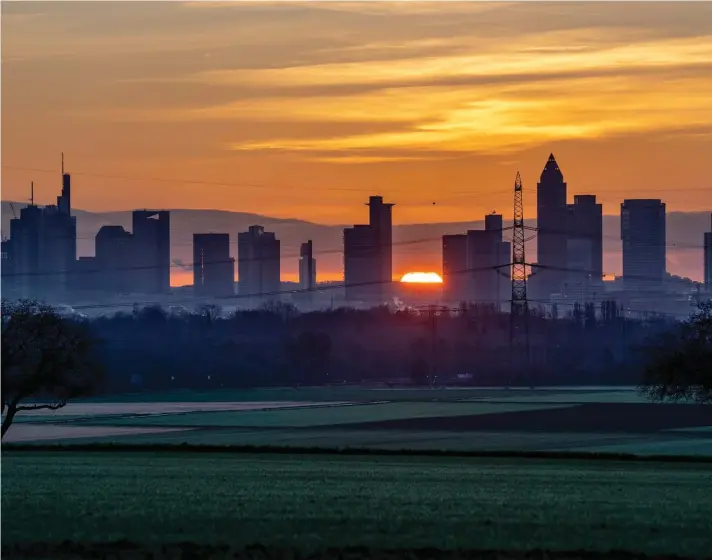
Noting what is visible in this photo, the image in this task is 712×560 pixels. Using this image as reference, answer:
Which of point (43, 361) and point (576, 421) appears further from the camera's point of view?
point (576, 421)

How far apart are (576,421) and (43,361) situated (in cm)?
4665

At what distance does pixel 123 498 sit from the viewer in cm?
3997

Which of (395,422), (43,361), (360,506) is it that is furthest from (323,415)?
(360,506)

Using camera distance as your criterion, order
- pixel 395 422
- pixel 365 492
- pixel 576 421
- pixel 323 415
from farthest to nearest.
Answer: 1. pixel 323 415
2. pixel 395 422
3. pixel 576 421
4. pixel 365 492

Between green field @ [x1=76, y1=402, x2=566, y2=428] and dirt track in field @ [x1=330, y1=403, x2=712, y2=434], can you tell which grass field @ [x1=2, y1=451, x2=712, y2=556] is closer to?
dirt track in field @ [x1=330, y1=403, x2=712, y2=434]

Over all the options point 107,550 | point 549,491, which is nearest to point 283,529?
point 107,550

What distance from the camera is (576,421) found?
11344 centimetres

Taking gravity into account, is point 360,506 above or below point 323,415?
above

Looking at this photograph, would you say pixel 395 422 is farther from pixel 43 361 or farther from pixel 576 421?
pixel 43 361

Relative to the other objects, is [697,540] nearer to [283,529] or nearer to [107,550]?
[283,529]

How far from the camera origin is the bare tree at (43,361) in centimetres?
7894

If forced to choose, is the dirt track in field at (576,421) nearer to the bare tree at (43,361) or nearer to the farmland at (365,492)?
the farmland at (365,492)

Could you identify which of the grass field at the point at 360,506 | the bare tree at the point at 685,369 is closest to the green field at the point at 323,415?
the bare tree at the point at 685,369

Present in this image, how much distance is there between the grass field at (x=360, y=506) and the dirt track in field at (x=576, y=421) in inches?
1880
